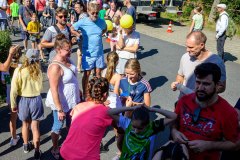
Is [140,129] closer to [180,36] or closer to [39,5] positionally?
[180,36]

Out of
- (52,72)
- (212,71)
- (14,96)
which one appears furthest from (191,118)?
(14,96)

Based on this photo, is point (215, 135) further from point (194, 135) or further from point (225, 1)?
point (225, 1)

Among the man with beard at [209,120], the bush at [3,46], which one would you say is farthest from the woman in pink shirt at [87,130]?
the bush at [3,46]

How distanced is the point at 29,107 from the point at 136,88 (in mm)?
1570

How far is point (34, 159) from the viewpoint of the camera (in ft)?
15.0

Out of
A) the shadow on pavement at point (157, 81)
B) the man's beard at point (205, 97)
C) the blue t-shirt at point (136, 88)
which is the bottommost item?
the shadow on pavement at point (157, 81)

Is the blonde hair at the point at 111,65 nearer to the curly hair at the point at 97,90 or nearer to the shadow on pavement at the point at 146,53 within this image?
the curly hair at the point at 97,90

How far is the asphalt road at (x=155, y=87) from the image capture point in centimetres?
485

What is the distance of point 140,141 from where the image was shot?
3.07 metres

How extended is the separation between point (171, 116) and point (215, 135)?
0.46 m

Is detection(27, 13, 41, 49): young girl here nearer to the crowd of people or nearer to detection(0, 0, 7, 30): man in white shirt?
detection(0, 0, 7, 30): man in white shirt

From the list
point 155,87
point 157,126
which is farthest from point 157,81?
point 157,126

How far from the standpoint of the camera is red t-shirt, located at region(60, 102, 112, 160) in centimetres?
312

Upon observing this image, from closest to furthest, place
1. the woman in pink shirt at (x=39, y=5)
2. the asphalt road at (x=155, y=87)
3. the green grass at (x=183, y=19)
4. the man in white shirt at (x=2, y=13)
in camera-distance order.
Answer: the asphalt road at (x=155, y=87)
the man in white shirt at (x=2, y=13)
the woman in pink shirt at (x=39, y=5)
the green grass at (x=183, y=19)
